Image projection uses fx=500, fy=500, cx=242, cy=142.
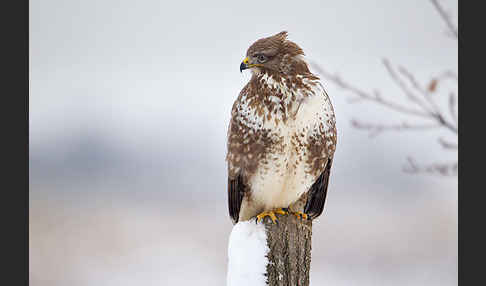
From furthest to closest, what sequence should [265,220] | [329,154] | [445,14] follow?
[329,154] < [265,220] < [445,14]

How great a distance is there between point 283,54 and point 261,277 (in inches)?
47.2

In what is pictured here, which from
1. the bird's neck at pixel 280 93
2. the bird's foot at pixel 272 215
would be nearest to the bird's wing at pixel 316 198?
the bird's foot at pixel 272 215

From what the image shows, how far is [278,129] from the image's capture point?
8.86ft

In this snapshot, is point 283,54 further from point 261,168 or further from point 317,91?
point 261,168

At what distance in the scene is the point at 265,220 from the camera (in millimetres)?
2576

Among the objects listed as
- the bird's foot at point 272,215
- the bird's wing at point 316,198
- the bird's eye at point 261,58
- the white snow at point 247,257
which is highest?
the bird's eye at point 261,58

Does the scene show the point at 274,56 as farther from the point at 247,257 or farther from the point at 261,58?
the point at 247,257

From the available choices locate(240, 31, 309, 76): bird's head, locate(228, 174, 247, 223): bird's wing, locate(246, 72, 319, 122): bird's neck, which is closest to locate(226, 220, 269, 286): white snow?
locate(228, 174, 247, 223): bird's wing

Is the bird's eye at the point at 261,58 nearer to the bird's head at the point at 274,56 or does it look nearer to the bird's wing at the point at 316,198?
the bird's head at the point at 274,56

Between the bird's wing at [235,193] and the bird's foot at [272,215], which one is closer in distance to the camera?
the bird's foot at [272,215]

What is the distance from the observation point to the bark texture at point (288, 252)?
2.31 metres

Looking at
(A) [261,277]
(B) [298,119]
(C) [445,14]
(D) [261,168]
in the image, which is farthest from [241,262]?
(C) [445,14]

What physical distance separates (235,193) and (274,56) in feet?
2.78

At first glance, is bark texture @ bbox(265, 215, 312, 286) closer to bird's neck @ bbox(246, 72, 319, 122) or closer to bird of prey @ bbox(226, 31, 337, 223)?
bird of prey @ bbox(226, 31, 337, 223)
